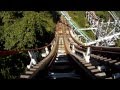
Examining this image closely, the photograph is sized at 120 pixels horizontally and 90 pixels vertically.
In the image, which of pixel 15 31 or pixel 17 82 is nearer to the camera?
pixel 17 82

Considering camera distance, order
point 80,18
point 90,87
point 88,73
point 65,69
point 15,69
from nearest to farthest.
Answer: point 90,87
point 88,73
point 65,69
point 15,69
point 80,18

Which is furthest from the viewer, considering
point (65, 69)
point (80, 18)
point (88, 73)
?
point (80, 18)

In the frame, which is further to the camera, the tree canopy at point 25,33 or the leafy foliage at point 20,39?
the tree canopy at point 25,33

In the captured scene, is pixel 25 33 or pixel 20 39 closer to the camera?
pixel 20 39

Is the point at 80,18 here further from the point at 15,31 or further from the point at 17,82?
the point at 17,82

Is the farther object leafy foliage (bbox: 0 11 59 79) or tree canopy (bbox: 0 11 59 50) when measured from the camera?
tree canopy (bbox: 0 11 59 50)

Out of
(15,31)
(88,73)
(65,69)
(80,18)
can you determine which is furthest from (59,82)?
(80,18)

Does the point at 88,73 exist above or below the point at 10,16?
below

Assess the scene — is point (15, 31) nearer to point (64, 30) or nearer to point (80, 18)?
point (64, 30)

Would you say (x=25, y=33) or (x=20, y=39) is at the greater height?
(x=25, y=33)
